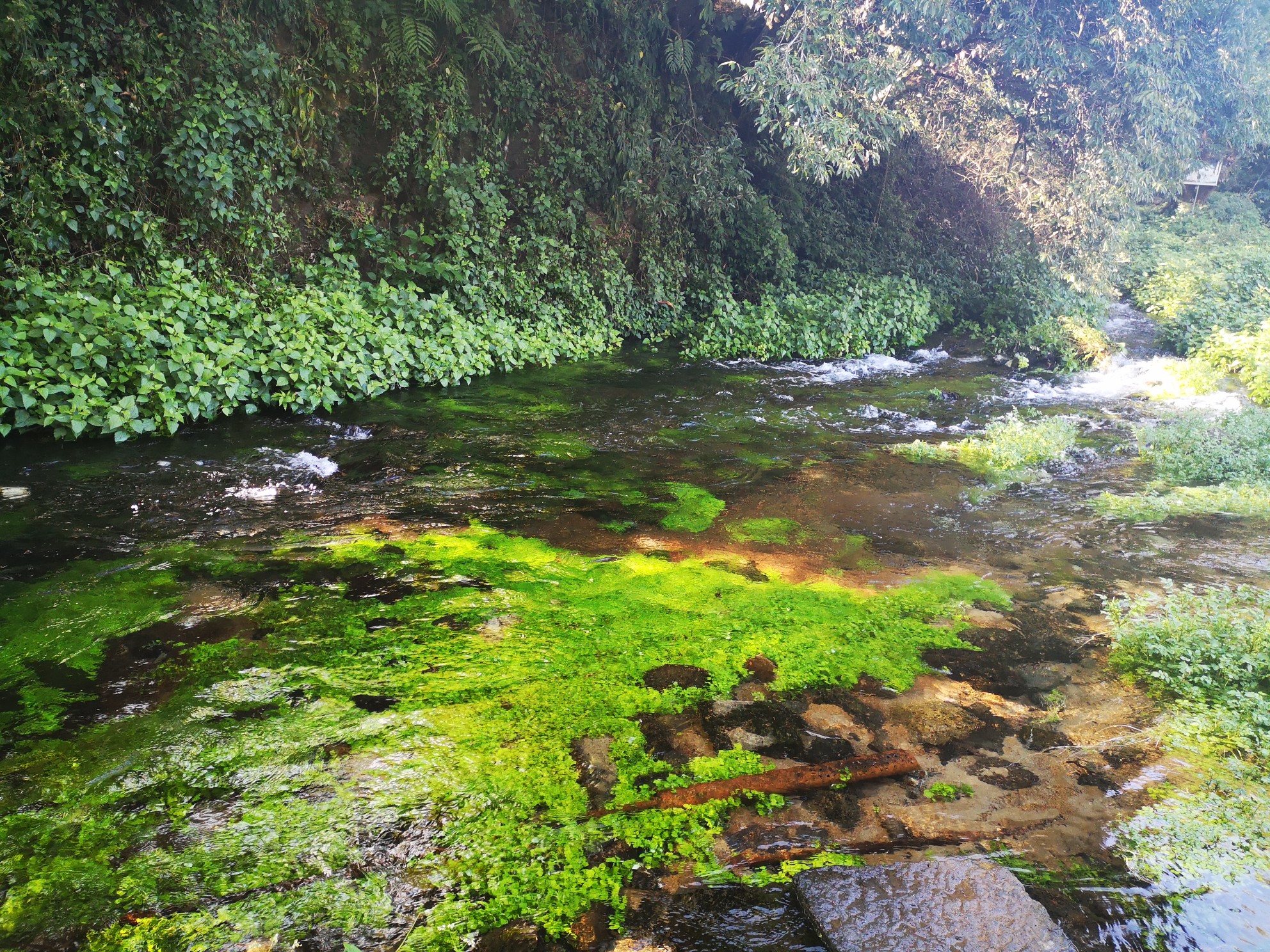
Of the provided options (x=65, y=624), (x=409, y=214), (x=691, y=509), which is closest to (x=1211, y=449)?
(x=691, y=509)

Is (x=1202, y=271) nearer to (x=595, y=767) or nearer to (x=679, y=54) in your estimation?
(x=679, y=54)

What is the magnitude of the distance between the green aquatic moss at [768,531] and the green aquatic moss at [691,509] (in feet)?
0.72

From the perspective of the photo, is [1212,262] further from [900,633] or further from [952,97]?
[900,633]

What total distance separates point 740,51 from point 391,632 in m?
14.9

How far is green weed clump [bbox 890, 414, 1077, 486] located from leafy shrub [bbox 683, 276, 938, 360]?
494 centimetres

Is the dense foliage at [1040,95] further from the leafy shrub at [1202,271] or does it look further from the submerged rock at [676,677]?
the submerged rock at [676,677]

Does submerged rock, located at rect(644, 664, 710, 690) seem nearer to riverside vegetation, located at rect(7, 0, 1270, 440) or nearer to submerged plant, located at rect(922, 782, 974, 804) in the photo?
submerged plant, located at rect(922, 782, 974, 804)

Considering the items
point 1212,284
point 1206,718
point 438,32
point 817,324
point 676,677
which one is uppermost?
point 438,32

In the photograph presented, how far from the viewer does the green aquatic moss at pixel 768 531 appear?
546 centimetres

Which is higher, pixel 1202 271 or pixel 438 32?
pixel 438 32

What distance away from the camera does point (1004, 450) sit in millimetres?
7770

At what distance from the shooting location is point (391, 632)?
3863 mm

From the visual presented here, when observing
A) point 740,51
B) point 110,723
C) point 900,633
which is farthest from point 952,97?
point 110,723

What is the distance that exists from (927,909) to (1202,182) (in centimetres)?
3245
